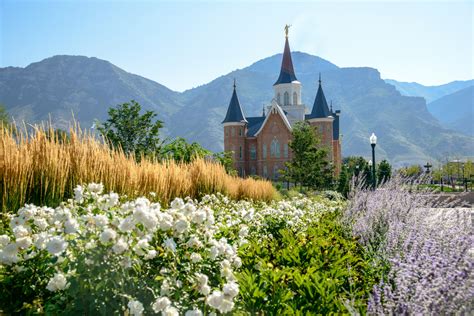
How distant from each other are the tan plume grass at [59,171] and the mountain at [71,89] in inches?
5690

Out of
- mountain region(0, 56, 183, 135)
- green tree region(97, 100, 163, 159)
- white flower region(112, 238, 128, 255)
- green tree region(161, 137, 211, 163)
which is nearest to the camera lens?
white flower region(112, 238, 128, 255)

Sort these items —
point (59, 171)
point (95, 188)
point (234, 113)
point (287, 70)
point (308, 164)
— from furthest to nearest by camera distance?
point (287, 70)
point (234, 113)
point (308, 164)
point (59, 171)
point (95, 188)

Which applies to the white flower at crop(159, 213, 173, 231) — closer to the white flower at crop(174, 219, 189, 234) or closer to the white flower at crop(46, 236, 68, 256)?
the white flower at crop(174, 219, 189, 234)

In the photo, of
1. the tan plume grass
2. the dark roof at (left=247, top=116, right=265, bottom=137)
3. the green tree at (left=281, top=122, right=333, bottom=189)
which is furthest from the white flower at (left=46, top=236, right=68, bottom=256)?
the dark roof at (left=247, top=116, right=265, bottom=137)

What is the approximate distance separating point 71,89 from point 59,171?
592 feet

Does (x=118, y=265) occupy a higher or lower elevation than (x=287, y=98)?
lower

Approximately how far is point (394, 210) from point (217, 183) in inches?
142

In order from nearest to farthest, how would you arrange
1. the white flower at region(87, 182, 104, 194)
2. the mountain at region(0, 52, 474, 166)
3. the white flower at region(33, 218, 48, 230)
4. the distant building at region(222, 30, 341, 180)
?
1. the white flower at region(33, 218, 48, 230)
2. the white flower at region(87, 182, 104, 194)
3. the distant building at region(222, 30, 341, 180)
4. the mountain at region(0, 52, 474, 166)

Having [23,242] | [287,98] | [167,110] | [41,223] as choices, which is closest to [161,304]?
[23,242]

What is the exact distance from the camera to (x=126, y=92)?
182m

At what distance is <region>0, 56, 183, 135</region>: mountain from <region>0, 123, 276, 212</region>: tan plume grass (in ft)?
474

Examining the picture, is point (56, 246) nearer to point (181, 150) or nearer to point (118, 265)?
point (118, 265)

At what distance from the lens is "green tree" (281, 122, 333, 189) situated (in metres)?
27.4

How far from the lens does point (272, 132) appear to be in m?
48.3
